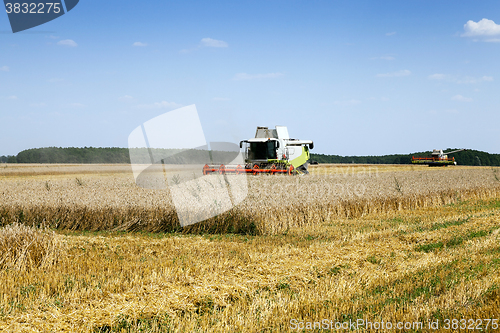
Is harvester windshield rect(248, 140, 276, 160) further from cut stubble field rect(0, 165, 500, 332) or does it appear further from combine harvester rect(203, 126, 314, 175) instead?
cut stubble field rect(0, 165, 500, 332)

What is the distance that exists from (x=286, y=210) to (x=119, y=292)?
683 centimetres

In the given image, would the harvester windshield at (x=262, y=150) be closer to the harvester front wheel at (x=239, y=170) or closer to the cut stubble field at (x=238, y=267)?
the harvester front wheel at (x=239, y=170)

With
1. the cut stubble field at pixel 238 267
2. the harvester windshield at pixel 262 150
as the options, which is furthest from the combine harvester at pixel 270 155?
the cut stubble field at pixel 238 267

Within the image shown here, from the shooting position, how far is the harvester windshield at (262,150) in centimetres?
2469

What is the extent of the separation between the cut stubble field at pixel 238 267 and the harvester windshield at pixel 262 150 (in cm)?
1163

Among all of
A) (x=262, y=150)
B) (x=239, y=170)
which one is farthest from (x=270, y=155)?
(x=239, y=170)

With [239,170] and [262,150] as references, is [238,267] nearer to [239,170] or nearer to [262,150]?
[239,170]

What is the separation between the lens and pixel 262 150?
979 inches

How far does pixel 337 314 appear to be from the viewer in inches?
189

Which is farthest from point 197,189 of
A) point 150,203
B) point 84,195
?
point 84,195

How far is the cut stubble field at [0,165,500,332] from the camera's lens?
189 inches

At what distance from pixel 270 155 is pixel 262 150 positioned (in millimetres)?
618

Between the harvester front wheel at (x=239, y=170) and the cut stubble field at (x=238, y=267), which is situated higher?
the harvester front wheel at (x=239, y=170)

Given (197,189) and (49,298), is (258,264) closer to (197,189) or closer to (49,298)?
(49,298)
